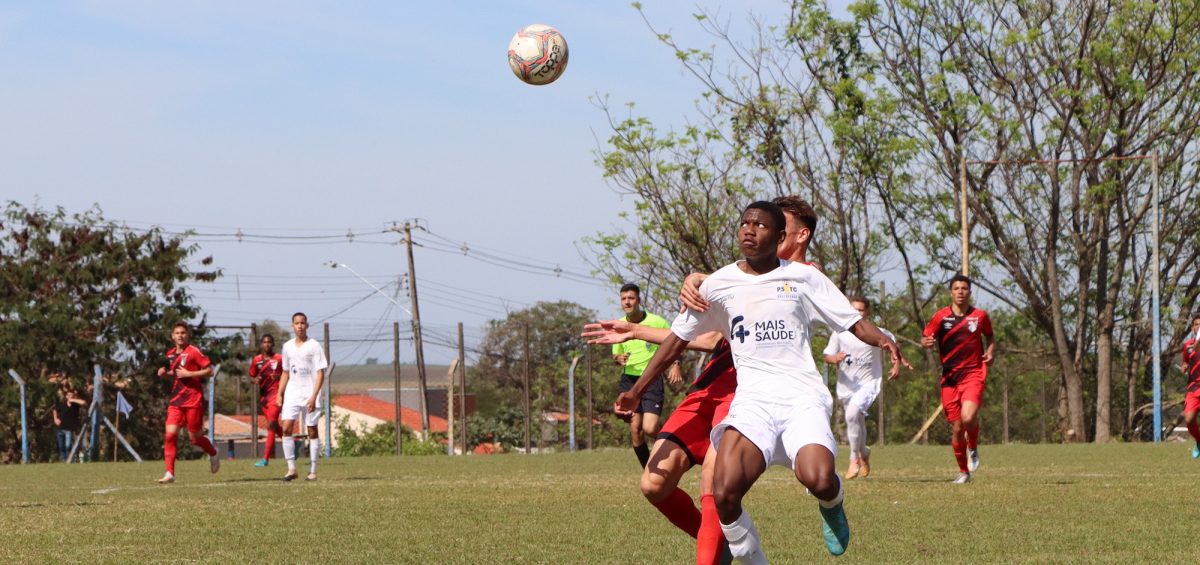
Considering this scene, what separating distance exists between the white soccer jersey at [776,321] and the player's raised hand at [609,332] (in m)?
0.63

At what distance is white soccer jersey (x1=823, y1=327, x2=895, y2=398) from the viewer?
1712 cm

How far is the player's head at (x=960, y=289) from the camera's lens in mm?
15078

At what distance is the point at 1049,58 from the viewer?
1375 inches

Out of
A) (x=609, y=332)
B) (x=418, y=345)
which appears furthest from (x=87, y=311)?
(x=609, y=332)

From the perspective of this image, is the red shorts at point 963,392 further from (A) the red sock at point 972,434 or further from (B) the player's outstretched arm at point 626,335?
(B) the player's outstretched arm at point 626,335

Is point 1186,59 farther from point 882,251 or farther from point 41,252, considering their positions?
point 41,252

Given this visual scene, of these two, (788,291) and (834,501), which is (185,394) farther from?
(834,501)

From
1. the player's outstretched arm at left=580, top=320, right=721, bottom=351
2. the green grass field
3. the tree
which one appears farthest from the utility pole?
the player's outstretched arm at left=580, top=320, right=721, bottom=351

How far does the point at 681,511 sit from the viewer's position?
784 centimetres

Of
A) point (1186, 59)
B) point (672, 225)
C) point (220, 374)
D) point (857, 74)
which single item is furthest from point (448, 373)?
point (1186, 59)

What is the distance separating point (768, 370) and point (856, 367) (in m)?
10.4

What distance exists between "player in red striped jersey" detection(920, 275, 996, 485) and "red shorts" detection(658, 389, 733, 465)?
791 cm

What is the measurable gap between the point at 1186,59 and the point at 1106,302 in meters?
6.10

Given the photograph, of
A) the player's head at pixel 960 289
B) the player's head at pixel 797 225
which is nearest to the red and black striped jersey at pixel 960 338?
the player's head at pixel 960 289
